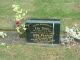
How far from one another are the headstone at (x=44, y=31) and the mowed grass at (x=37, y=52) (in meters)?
0.19

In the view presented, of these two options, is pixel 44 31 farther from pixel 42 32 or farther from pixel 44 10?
pixel 44 10

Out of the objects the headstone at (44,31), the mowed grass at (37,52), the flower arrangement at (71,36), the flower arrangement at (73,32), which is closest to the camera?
the mowed grass at (37,52)

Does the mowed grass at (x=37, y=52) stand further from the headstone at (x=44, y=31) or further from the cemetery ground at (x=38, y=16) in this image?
the headstone at (x=44, y=31)

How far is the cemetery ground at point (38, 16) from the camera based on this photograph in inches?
300

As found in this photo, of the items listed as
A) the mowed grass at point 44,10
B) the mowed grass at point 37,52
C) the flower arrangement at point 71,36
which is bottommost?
the mowed grass at point 37,52

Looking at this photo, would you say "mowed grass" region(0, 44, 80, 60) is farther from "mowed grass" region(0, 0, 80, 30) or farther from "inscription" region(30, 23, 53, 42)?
"mowed grass" region(0, 0, 80, 30)

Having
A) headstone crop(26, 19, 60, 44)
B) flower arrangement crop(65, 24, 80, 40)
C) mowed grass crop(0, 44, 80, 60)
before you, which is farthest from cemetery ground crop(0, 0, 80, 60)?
flower arrangement crop(65, 24, 80, 40)

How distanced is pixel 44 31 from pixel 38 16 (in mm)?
2041

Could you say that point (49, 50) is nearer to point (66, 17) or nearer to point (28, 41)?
point (28, 41)

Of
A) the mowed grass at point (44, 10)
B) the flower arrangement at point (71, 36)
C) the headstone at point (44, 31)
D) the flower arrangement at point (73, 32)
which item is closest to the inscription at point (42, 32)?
the headstone at point (44, 31)

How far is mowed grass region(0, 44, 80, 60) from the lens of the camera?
7.55 meters

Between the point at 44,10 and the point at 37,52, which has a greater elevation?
the point at 44,10

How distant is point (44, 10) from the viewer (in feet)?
33.6

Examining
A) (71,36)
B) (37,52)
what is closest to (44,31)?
(37,52)
